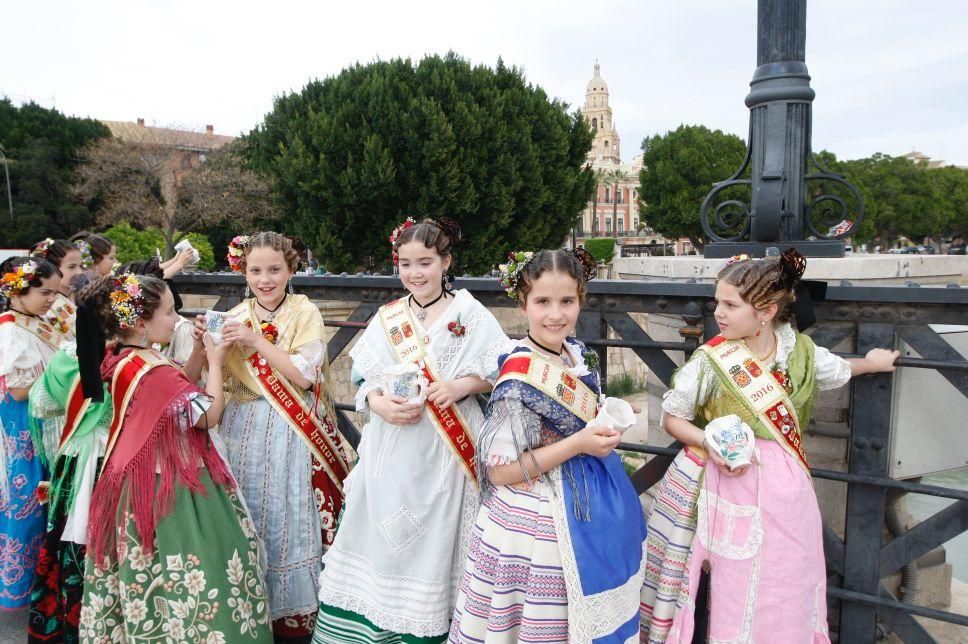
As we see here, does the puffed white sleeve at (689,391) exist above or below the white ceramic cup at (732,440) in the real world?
above

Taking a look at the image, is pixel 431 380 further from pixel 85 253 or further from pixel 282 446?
pixel 85 253

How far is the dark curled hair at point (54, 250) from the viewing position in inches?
144

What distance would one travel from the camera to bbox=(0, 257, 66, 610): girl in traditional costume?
314 centimetres

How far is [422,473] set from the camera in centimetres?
250

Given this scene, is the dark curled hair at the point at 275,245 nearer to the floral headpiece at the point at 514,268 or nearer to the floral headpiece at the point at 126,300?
the floral headpiece at the point at 126,300

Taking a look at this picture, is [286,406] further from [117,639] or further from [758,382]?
[758,382]

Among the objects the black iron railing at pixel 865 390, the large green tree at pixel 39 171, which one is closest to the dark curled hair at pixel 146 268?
the black iron railing at pixel 865 390

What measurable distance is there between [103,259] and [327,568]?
116 inches

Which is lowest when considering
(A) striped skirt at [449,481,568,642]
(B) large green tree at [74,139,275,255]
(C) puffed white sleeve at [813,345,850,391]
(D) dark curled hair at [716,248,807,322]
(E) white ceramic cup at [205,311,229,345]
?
(A) striped skirt at [449,481,568,642]

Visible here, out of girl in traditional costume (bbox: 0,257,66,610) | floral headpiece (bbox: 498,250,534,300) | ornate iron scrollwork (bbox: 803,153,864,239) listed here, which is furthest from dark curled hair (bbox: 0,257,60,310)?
ornate iron scrollwork (bbox: 803,153,864,239)

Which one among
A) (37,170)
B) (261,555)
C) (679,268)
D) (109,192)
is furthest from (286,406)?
(37,170)

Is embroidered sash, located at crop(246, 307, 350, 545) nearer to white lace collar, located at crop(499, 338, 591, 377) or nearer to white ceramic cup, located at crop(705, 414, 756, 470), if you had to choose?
white lace collar, located at crop(499, 338, 591, 377)

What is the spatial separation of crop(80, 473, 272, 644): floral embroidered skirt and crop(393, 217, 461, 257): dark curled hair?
4.16 feet

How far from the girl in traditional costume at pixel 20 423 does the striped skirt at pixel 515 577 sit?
2359mm
